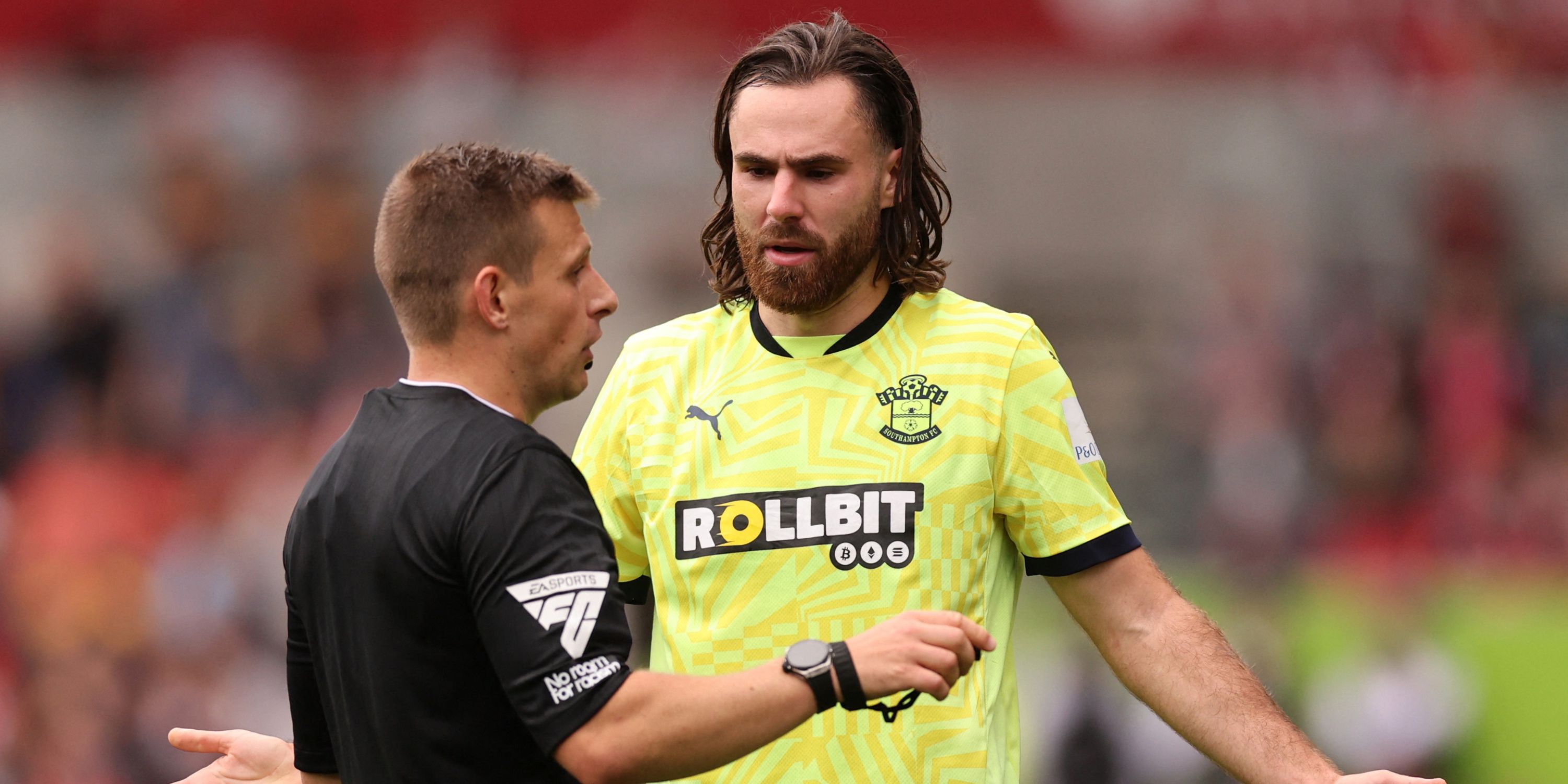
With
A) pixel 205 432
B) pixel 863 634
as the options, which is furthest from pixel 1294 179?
pixel 863 634

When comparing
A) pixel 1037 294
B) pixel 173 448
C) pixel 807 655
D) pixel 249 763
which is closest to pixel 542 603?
pixel 807 655

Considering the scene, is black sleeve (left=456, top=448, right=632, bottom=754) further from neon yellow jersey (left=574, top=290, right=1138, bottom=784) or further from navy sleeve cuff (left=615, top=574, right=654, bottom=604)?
navy sleeve cuff (left=615, top=574, right=654, bottom=604)

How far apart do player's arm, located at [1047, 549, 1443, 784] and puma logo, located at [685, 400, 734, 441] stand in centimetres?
82

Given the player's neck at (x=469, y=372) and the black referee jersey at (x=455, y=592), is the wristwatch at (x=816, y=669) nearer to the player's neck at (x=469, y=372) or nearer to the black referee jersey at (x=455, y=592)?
the black referee jersey at (x=455, y=592)

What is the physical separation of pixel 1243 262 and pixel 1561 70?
104 inches

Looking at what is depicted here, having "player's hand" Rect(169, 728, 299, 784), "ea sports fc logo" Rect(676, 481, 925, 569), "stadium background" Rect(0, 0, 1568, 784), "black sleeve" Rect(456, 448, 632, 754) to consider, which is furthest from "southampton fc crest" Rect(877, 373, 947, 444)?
"stadium background" Rect(0, 0, 1568, 784)

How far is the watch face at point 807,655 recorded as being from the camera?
9.86 feet

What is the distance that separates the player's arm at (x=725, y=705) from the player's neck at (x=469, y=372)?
604 millimetres

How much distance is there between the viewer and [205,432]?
1076 cm

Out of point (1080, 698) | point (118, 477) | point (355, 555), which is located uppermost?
point (355, 555)

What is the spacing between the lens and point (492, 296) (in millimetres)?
3252

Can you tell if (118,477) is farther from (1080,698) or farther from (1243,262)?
(1243,262)

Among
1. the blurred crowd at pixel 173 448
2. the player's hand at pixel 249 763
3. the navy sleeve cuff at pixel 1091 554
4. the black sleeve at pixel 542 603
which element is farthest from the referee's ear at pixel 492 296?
the blurred crowd at pixel 173 448

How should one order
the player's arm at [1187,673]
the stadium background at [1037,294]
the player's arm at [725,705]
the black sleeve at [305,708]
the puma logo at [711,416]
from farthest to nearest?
the stadium background at [1037,294], the puma logo at [711,416], the player's arm at [1187,673], the black sleeve at [305,708], the player's arm at [725,705]
